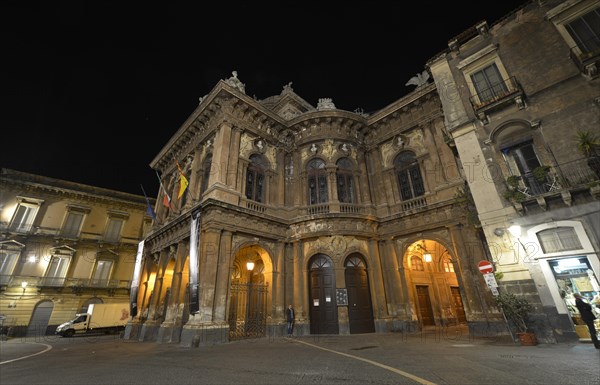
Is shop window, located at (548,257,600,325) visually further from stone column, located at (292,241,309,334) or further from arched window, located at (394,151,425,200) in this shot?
stone column, located at (292,241,309,334)

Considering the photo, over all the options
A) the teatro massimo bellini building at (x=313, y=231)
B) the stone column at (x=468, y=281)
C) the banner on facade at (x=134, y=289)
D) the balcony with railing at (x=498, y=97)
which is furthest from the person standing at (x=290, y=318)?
the balcony with railing at (x=498, y=97)

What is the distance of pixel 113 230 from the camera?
2789 centimetres

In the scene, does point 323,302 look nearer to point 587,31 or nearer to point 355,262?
point 355,262

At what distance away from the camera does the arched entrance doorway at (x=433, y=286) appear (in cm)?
1692

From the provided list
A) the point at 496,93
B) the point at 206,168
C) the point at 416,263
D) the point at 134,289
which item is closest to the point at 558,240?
the point at 496,93

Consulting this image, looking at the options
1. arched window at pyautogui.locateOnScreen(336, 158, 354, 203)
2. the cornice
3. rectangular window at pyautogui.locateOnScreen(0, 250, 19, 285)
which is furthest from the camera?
the cornice

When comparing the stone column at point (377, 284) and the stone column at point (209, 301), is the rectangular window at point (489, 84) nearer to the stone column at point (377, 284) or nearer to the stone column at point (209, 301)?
the stone column at point (377, 284)

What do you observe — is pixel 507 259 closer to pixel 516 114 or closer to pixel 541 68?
pixel 516 114

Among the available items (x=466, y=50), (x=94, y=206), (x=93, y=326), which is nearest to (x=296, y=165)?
(x=466, y=50)

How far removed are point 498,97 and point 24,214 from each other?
36.4 m

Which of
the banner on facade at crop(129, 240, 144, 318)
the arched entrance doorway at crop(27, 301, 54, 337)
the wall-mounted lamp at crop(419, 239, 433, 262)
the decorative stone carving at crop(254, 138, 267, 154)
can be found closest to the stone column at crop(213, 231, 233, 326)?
the decorative stone carving at crop(254, 138, 267, 154)

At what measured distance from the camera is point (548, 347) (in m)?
7.93

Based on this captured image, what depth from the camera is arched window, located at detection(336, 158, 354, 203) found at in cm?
1671

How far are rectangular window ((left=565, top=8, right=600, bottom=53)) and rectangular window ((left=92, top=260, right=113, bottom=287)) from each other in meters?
36.5
